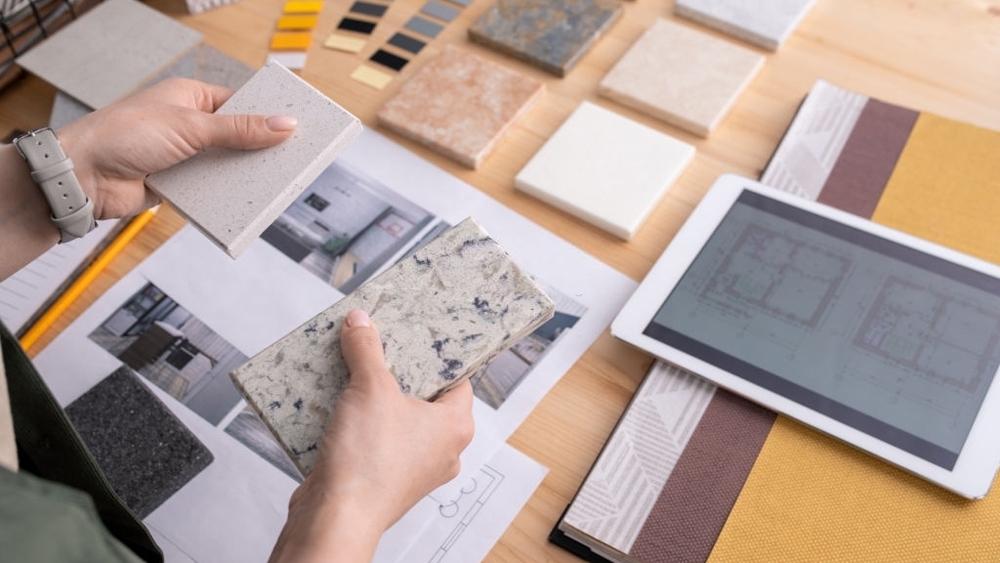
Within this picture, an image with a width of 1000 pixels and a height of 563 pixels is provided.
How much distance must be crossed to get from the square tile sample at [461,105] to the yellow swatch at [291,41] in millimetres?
187

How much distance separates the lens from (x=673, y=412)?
742 mm

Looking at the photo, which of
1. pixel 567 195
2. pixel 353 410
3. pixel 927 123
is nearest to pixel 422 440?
pixel 353 410

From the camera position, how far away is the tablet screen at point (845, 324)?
710mm

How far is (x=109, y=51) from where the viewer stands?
105cm

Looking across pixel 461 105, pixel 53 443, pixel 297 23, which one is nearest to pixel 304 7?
pixel 297 23

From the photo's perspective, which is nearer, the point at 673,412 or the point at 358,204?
the point at 673,412

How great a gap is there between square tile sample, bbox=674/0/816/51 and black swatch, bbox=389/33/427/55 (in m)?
0.35

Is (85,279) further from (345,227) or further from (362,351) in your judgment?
(362,351)

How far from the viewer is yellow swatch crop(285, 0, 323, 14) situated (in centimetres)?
114

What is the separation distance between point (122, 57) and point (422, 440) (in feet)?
2.41

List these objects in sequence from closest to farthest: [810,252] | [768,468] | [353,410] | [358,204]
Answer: [353,410] < [768,468] < [810,252] < [358,204]

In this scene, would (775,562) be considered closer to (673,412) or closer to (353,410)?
(673,412)

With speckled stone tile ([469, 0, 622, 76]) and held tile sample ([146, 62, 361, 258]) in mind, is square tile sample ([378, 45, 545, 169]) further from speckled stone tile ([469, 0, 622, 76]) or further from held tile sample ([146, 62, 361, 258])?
held tile sample ([146, 62, 361, 258])

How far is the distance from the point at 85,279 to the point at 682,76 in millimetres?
741
